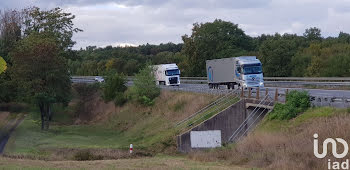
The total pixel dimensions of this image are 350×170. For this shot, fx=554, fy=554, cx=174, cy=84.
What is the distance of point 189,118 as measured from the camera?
4625 cm

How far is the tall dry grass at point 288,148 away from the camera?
23.8 metres

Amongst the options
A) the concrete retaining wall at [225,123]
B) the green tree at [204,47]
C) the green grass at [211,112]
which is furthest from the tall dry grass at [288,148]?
the green tree at [204,47]

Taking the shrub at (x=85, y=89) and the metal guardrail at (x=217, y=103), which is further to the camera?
the shrub at (x=85, y=89)

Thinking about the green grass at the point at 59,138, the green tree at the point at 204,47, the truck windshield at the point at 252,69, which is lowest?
the green grass at the point at 59,138

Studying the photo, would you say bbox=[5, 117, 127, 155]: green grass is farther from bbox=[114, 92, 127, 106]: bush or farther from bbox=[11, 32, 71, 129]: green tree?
bbox=[114, 92, 127, 106]: bush

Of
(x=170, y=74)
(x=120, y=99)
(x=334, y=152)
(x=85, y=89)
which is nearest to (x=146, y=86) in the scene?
(x=120, y=99)

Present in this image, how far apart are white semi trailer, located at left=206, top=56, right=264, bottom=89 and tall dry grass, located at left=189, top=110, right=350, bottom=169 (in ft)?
52.6

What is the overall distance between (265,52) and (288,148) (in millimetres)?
52352

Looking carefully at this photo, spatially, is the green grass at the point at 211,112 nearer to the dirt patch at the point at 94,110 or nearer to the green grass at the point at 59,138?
the green grass at the point at 59,138

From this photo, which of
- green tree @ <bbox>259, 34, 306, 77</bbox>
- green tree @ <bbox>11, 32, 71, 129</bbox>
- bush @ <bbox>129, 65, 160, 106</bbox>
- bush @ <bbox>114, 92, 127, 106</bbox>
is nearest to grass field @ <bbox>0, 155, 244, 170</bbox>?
green tree @ <bbox>11, 32, 71, 129</bbox>

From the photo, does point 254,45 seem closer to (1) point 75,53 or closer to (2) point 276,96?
(1) point 75,53

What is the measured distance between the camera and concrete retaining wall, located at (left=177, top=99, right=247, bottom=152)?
41.4 m

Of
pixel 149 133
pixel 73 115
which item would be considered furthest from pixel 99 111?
pixel 149 133

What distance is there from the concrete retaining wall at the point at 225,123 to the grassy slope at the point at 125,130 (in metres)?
1.02
